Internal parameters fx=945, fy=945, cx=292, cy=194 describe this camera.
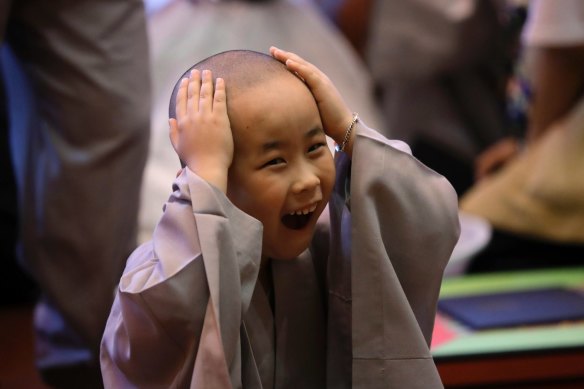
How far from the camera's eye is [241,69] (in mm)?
889

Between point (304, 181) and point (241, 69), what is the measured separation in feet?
0.40

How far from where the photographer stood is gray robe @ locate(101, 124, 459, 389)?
A: 82 centimetres

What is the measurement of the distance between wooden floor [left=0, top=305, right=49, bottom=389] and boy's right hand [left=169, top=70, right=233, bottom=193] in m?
Answer: 0.88

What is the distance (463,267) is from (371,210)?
97 cm

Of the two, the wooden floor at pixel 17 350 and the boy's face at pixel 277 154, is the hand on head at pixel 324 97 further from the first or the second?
the wooden floor at pixel 17 350

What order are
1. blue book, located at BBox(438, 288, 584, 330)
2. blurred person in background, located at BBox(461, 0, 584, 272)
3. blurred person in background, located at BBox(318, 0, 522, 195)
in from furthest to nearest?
blurred person in background, located at BBox(318, 0, 522, 195) < blurred person in background, located at BBox(461, 0, 584, 272) < blue book, located at BBox(438, 288, 584, 330)

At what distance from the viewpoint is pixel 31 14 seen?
147 centimetres

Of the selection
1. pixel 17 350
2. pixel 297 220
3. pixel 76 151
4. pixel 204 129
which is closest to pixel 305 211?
pixel 297 220

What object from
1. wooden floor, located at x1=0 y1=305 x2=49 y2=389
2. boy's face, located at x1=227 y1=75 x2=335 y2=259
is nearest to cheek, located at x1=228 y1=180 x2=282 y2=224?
boy's face, located at x1=227 y1=75 x2=335 y2=259

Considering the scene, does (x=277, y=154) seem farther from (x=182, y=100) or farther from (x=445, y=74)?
(x=445, y=74)

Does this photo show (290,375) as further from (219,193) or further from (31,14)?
(31,14)

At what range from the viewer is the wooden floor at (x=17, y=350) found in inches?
64.4

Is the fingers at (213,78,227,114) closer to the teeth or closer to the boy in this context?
the boy

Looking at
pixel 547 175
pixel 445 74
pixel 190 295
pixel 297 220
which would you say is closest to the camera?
pixel 190 295
